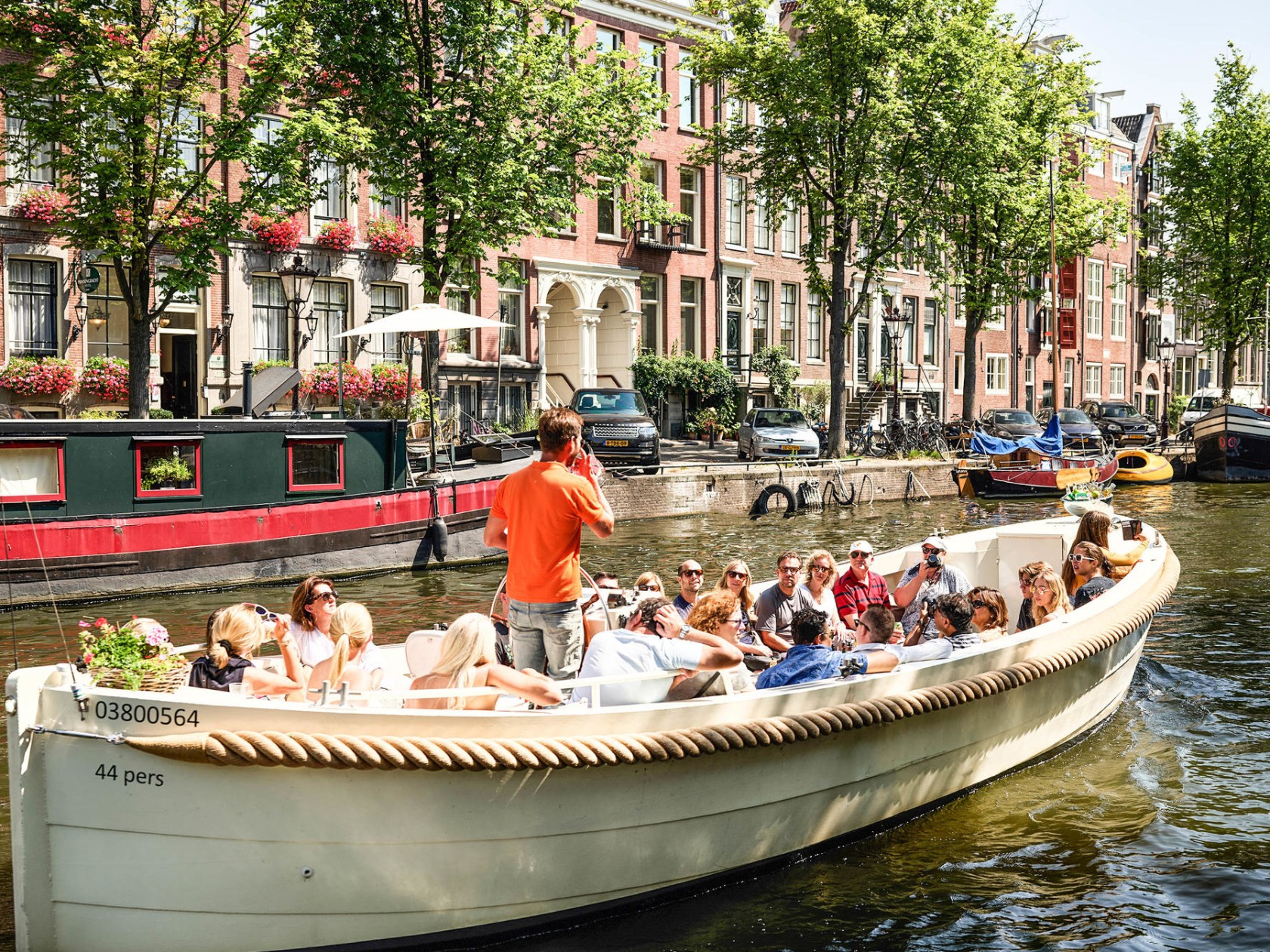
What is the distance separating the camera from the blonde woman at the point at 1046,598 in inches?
318

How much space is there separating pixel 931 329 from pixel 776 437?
61.8 feet

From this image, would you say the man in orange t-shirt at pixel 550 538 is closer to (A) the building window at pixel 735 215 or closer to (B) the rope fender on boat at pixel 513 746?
(B) the rope fender on boat at pixel 513 746

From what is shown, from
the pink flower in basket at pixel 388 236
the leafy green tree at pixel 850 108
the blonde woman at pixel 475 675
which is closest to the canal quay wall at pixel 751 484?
the leafy green tree at pixel 850 108

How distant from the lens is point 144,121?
18.8 meters

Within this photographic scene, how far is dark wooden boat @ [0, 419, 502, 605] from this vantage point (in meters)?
13.9

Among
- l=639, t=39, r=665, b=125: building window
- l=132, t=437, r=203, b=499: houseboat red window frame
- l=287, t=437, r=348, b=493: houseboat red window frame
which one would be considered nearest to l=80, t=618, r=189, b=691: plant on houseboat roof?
l=132, t=437, r=203, b=499: houseboat red window frame

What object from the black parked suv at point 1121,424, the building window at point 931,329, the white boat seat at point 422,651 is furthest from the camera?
the building window at point 931,329

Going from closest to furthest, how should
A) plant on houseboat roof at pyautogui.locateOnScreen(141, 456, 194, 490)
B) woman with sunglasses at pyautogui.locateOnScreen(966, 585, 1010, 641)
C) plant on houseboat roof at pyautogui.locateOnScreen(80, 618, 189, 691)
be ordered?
1. plant on houseboat roof at pyautogui.locateOnScreen(80, 618, 189, 691)
2. woman with sunglasses at pyautogui.locateOnScreen(966, 585, 1010, 641)
3. plant on houseboat roof at pyautogui.locateOnScreen(141, 456, 194, 490)

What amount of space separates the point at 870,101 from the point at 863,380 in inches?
543

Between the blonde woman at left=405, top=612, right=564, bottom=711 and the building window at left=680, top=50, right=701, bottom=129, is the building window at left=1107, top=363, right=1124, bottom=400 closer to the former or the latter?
the building window at left=680, top=50, right=701, bottom=129

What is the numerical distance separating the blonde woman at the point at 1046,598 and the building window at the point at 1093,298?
153 ft

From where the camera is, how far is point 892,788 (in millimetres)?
6668

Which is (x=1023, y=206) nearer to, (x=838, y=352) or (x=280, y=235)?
(x=838, y=352)

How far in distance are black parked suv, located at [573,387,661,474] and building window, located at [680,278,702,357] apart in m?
11.2
